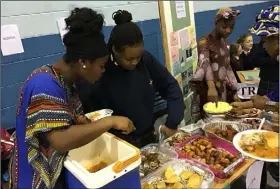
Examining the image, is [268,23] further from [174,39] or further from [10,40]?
[10,40]

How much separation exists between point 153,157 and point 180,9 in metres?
1.52

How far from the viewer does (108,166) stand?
947 millimetres

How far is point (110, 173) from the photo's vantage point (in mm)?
927

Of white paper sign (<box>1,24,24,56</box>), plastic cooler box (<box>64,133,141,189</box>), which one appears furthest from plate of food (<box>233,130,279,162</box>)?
white paper sign (<box>1,24,24,56</box>)

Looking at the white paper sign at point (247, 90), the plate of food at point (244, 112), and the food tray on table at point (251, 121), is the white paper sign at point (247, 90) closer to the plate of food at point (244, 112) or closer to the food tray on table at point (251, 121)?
the plate of food at point (244, 112)

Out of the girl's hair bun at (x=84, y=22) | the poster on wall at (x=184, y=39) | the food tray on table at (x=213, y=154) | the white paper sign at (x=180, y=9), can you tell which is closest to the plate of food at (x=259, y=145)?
the food tray on table at (x=213, y=154)

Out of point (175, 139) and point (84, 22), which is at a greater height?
point (84, 22)

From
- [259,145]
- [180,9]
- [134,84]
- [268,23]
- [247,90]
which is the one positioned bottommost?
[247,90]

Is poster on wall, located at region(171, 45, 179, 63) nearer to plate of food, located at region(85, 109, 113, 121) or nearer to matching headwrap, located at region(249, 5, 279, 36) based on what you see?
matching headwrap, located at region(249, 5, 279, 36)

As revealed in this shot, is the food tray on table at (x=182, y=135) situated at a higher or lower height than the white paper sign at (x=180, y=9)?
lower

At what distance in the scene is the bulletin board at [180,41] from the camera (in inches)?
93.4

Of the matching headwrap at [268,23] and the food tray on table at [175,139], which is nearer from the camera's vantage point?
the matching headwrap at [268,23]

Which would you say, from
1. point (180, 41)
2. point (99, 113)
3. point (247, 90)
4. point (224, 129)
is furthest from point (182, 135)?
point (247, 90)

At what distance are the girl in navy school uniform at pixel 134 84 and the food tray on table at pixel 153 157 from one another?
0.28 feet
